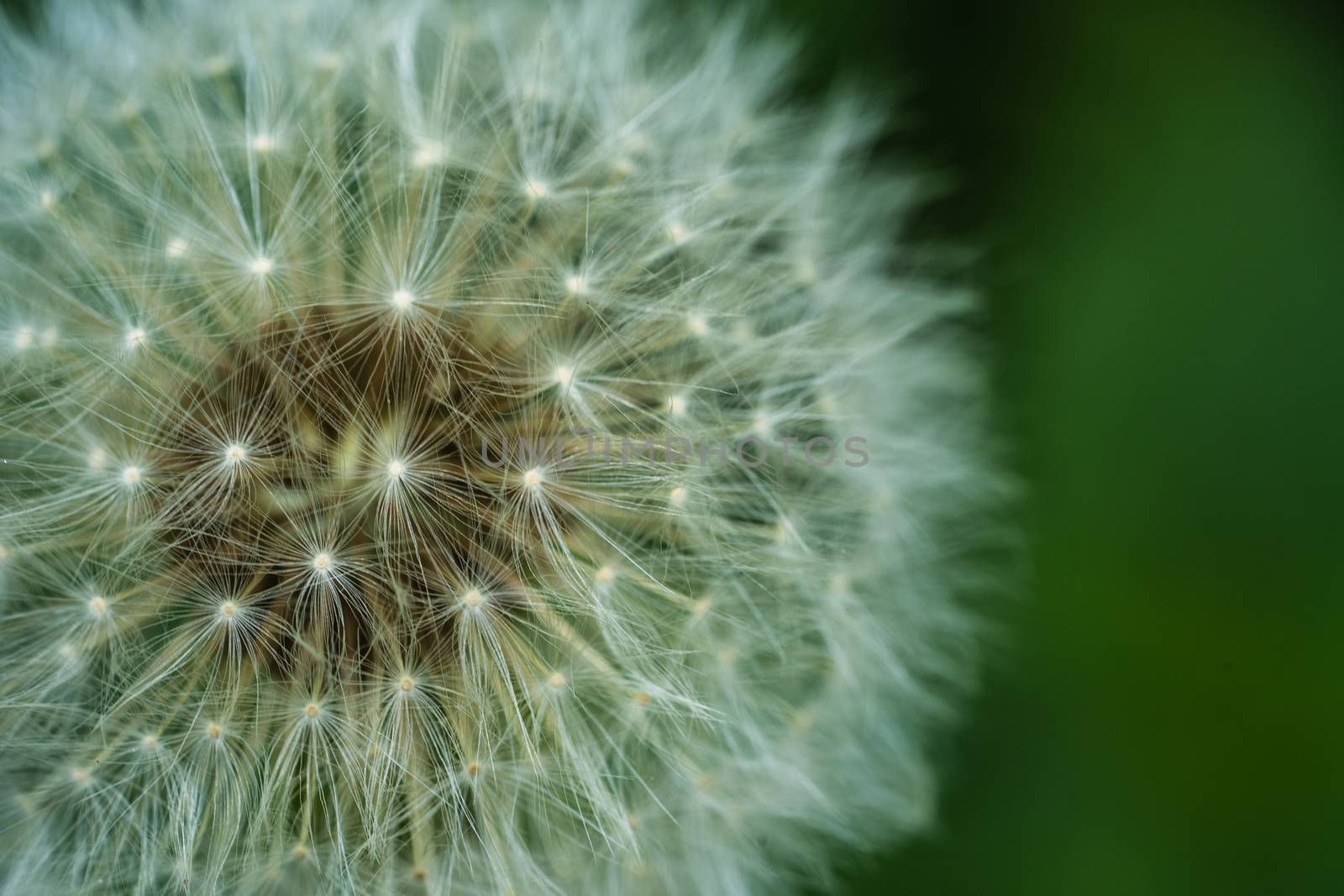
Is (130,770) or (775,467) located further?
(775,467)

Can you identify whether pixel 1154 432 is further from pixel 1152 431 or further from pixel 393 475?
pixel 393 475

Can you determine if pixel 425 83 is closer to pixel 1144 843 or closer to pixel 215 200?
pixel 215 200

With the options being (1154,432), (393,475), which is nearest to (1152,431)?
(1154,432)

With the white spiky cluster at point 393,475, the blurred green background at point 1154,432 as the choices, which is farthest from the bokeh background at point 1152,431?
the white spiky cluster at point 393,475

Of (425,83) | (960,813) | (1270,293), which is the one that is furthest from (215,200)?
(1270,293)

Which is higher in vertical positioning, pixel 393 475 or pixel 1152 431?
pixel 1152 431

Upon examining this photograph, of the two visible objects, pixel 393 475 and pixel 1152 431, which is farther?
pixel 1152 431

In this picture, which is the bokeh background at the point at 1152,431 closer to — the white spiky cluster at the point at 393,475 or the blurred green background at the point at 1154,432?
the blurred green background at the point at 1154,432
